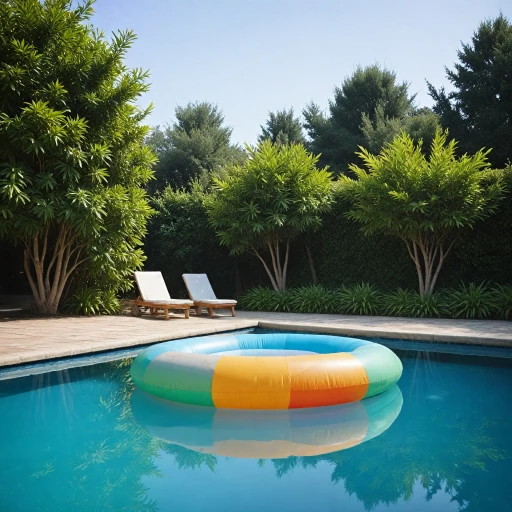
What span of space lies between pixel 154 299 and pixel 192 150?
1953 cm

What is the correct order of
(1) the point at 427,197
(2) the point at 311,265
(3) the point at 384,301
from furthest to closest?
(2) the point at 311,265 → (3) the point at 384,301 → (1) the point at 427,197

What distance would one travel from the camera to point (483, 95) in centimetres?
2066

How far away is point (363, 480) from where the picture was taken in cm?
301

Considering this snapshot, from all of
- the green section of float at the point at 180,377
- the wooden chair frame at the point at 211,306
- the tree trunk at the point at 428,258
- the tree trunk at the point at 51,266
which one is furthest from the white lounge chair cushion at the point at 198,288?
the green section of float at the point at 180,377

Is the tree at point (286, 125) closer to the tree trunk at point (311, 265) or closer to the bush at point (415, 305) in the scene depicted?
the tree trunk at point (311, 265)

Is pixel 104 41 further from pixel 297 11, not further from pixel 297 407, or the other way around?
pixel 297 407

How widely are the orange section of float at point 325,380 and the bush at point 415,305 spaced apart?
215 inches

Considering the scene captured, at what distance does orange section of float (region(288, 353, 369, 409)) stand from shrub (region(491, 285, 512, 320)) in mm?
5415

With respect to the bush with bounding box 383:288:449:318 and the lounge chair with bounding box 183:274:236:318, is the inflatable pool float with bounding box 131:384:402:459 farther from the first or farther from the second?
the lounge chair with bounding box 183:274:236:318

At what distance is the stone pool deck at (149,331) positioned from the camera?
585 cm

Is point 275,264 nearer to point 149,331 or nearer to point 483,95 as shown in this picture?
point 149,331

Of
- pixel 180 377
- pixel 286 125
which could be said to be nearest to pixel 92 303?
pixel 180 377

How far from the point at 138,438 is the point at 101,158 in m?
6.75

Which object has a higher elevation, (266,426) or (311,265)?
(311,265)
